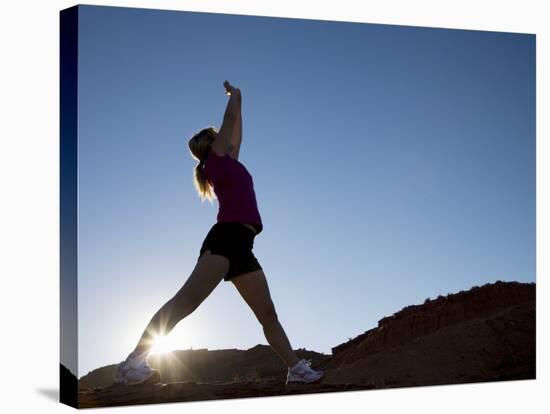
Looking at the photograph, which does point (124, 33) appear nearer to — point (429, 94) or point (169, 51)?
point (169, 51)

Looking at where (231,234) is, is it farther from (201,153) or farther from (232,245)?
(201,153)

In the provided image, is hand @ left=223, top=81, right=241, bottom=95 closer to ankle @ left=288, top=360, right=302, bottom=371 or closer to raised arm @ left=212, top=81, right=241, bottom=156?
raised arm @ left=212, top=81, right=241, bottom=156

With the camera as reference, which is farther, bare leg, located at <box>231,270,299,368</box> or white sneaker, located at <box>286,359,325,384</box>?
white sneaker, located at <box>286,359,325,384</box>

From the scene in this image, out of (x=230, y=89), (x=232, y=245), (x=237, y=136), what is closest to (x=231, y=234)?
(x=232, y=245)

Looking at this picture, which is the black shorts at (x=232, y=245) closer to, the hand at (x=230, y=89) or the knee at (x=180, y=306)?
the knee at (x=180, y=306)

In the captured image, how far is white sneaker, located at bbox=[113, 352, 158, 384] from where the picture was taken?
29.8 feet

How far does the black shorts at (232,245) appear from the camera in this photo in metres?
9.40

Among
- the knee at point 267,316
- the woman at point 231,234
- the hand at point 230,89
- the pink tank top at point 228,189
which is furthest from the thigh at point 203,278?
the hand at point 230,89

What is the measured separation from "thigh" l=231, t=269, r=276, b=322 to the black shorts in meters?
0.06

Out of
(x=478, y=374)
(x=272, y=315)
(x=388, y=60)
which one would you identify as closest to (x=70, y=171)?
(x=272, y=315)

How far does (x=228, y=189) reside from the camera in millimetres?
9570

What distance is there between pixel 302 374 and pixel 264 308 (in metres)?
0.69

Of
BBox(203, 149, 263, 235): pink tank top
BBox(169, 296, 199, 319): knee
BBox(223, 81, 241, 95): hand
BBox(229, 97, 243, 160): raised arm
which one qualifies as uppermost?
BBox(223, 81, 241, 95): hand

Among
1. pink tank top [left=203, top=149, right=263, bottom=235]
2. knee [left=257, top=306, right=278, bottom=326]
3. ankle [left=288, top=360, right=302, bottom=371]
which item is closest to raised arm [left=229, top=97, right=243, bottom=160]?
pink tank top [left=203, top=149, right=263, bottom=235]
